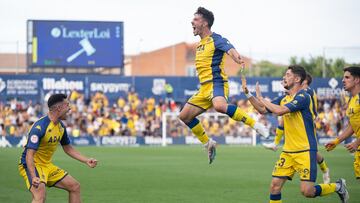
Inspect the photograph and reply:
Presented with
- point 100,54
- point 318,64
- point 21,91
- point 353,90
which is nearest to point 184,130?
point 100,54

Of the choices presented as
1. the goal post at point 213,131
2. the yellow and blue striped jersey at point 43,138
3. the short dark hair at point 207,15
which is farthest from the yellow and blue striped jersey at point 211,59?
the goal post at point 213,131

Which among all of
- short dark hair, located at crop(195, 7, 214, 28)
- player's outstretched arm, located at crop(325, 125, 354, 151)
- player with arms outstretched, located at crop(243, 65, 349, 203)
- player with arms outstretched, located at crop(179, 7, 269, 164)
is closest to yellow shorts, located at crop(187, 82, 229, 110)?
player with arms outstretched, located at crop(179, 7, 269, 164)

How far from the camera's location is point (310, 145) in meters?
12.3

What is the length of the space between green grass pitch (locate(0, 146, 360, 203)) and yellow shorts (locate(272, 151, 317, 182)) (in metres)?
3.17

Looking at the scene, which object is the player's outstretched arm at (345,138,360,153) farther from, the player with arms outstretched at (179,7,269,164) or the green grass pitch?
the green grass pitch

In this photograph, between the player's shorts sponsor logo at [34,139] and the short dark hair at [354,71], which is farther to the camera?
the short dark hair at [354,71]

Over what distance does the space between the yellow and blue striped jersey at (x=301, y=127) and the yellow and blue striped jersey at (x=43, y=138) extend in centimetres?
382

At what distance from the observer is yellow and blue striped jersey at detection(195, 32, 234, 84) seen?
1445 cm

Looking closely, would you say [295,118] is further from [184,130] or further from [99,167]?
[184,130]

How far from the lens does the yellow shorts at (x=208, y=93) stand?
573 inches

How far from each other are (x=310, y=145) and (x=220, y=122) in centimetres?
3450

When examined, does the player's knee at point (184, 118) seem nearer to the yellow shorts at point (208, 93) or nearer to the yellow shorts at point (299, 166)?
the yellow shorts at point (208, 93)

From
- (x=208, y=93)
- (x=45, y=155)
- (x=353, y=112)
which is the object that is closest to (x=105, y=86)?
(x=208, y=93)

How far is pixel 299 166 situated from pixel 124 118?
32431 millimetres
